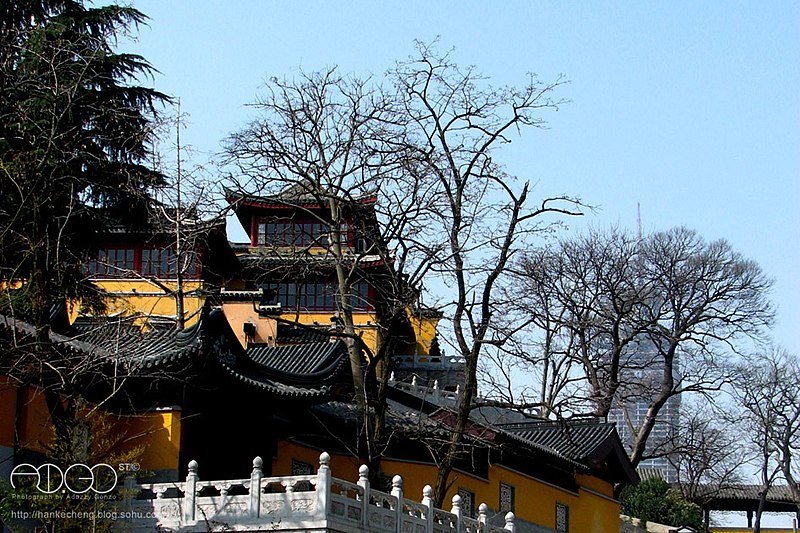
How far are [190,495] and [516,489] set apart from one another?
1381 centimetres

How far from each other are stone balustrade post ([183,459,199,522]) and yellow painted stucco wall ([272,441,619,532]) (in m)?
5.39

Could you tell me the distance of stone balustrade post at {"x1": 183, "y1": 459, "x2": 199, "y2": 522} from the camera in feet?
57.9

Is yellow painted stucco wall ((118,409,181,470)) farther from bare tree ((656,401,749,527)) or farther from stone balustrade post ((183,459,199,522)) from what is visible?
bare tree ((656,401,749,527))

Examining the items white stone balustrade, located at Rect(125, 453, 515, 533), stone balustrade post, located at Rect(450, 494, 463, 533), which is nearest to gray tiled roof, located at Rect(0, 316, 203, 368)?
white stone balustrade, located at Rect(125, 453, 515, 533)

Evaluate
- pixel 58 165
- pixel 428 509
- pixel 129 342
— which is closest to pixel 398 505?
pixel 428 509

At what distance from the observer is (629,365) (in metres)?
39.1

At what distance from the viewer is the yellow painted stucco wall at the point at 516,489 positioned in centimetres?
2458

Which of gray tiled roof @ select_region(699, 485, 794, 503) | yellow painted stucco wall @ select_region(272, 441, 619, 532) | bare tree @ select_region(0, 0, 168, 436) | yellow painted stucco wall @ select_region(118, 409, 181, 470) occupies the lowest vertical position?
gray tiled roof @ select_region(699, 485, 794, 503)

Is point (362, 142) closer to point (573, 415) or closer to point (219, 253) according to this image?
point (573, 415)

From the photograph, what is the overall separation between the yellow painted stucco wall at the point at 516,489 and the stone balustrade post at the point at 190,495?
539 centimetres

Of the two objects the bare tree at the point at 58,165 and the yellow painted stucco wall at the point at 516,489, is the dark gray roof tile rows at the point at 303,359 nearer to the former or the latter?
the yellow painted stucco wall at the point at 516,489

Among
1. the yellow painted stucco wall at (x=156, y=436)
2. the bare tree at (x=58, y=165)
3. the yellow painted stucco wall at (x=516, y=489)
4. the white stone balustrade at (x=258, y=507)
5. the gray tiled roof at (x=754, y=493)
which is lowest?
the gray tiled roof at (x=754, y=493)

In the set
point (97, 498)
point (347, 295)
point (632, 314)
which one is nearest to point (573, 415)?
point (347, 295)

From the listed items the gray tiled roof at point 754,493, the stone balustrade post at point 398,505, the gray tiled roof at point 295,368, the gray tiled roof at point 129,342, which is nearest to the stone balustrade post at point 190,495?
the gray tiled roof at point 129,342
